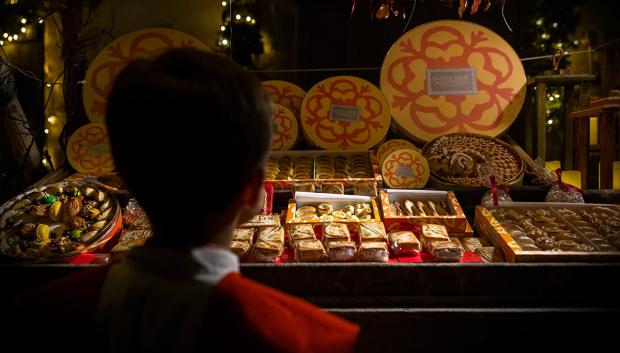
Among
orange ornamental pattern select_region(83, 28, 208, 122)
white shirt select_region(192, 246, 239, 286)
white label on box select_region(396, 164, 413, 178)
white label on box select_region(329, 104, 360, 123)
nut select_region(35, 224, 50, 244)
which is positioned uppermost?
orange ornamental pattern select_region(83, 28, 208, 122)

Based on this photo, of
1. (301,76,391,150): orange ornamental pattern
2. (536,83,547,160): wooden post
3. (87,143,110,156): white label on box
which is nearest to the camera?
(87,143,110,156): white label on box

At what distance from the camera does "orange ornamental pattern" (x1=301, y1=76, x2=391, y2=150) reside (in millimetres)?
3432

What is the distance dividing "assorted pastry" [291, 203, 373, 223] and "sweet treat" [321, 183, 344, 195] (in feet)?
0.39

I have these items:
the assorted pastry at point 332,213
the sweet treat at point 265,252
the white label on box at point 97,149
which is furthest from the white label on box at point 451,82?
the white label on box at point 97,149

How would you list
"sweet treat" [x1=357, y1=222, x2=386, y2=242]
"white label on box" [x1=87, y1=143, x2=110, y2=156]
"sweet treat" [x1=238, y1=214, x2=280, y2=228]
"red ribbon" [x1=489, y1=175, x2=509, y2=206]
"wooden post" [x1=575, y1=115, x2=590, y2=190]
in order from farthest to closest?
"white label on box" [x1=87, y1=143, x2=110, y2=156] < "wooden post" [x1=575, y1=115, x2=590, y2=190] < "red ribbon" [x1=489, y1=175, x2=509, y2=206] < "sweet treat" [x1=238, y1=214, x2=280, y2=228] < "sweet treat" [x1=357, y1=222, x2=386, y2=242]

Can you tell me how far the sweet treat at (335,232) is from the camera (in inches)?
85.5

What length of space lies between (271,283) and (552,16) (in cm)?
474

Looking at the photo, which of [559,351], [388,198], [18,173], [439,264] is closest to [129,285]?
[439,264]

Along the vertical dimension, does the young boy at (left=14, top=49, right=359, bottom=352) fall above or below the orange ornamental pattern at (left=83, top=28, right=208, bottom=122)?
below

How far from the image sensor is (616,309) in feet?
6.08

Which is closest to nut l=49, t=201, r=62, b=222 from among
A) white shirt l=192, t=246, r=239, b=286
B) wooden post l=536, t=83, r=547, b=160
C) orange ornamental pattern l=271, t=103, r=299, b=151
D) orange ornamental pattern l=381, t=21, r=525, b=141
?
orange ornamental pattern l=271, t=103, r=299, b=151

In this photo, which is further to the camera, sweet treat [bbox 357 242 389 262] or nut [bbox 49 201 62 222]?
nut [bbox 49 201 62 222]

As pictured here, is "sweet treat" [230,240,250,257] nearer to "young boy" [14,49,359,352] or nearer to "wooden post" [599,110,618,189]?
"young boy" [14,49,359,352]

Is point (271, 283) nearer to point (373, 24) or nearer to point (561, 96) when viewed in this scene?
point (373, 24)
